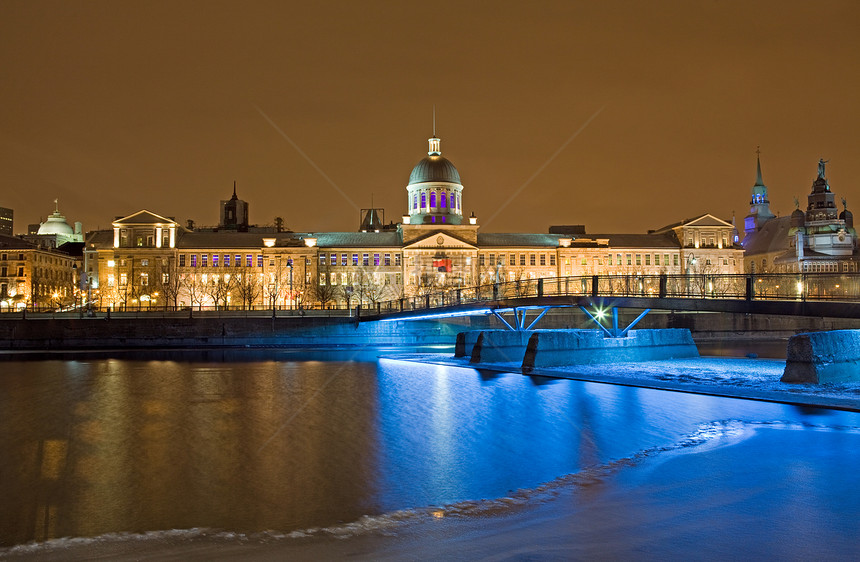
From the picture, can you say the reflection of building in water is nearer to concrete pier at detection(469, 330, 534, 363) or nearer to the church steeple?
the church steeple

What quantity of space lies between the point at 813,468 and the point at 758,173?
195 meters

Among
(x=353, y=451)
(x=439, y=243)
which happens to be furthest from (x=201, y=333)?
(x=439, y=243)

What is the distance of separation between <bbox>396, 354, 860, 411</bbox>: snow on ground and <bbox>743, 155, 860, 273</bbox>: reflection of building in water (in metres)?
94.0

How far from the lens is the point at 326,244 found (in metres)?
118

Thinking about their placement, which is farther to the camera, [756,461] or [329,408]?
[329,408]

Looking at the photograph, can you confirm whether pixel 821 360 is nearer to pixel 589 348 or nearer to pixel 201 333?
pixel 589 348

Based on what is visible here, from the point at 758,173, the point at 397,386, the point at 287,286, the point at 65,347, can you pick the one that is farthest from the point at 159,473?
the point at 758,173

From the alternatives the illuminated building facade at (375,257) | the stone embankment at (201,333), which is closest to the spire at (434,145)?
the illuminated building facade at (375,257)

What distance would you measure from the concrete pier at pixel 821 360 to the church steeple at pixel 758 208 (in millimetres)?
152716

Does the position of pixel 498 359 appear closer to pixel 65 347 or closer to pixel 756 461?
pixel 756 461

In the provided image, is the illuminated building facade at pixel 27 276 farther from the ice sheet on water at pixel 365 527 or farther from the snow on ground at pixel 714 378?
the ice sheet on water at pixel 365 527

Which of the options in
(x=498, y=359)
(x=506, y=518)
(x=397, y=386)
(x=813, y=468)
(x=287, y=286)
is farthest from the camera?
(x=287, y=286)

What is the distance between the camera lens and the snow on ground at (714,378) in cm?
2333

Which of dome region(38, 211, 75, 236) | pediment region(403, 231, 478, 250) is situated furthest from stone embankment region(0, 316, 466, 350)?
dome region(38, 211, 75, 236)
